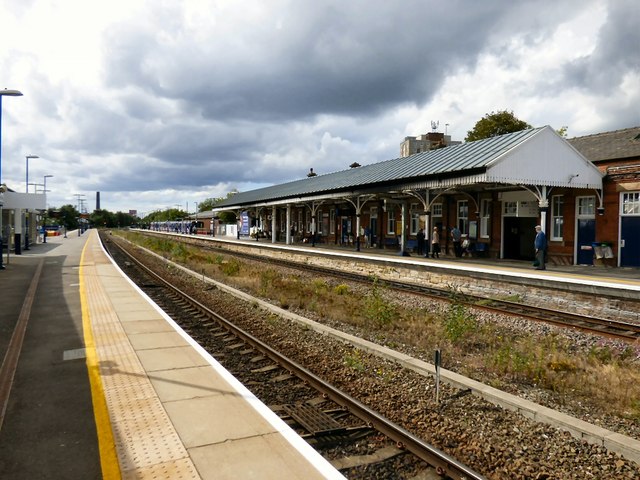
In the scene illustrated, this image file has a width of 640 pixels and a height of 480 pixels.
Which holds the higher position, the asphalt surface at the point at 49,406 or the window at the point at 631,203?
the window at the point at 631,203

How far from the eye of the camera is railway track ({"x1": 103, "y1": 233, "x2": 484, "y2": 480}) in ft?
14.3

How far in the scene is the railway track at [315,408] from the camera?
434cm

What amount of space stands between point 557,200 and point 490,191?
3.14m

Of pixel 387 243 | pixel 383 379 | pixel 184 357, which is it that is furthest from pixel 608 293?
pixel 387 243

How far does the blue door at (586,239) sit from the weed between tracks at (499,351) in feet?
33.0

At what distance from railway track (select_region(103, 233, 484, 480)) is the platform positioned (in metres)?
0.45

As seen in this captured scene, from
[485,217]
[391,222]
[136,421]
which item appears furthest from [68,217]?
[136,421]

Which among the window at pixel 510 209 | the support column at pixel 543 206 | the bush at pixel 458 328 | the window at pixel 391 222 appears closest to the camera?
the bush at pixel 458 328

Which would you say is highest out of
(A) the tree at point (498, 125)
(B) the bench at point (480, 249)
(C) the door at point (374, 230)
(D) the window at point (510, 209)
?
(A) the tree at point (498, 125)

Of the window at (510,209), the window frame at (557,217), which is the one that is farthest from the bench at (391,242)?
the window frame at (557,217)

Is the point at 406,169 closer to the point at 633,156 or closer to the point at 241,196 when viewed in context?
→ the point at 633,156

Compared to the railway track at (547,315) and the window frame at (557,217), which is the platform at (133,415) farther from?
A: the window frame at (557,217)

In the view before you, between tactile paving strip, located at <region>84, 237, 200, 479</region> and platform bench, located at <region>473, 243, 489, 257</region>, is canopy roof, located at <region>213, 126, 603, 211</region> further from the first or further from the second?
tactile paving strip, located at <region>84, 237, 200, 479</region>

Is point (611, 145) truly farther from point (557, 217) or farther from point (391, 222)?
point (391, 222)
